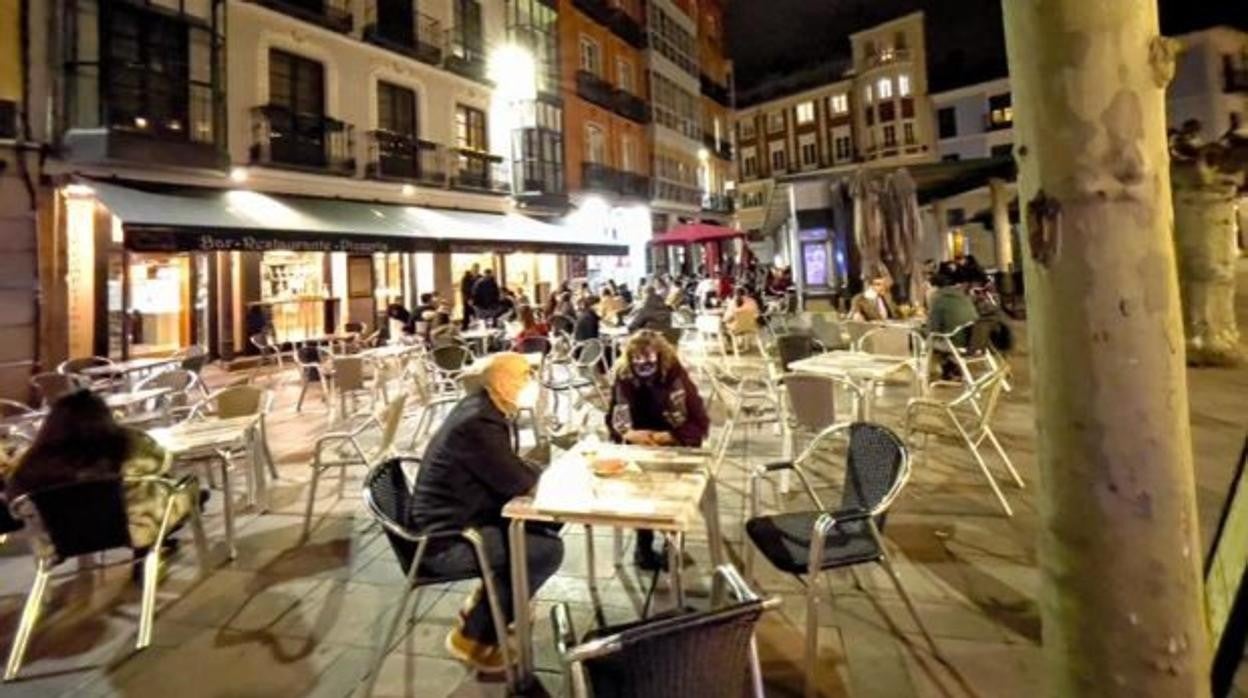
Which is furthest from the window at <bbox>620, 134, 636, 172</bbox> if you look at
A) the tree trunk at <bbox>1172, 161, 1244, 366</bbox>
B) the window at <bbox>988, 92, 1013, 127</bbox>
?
the window at <bbox>988, 92, 1013, 127</bbox>

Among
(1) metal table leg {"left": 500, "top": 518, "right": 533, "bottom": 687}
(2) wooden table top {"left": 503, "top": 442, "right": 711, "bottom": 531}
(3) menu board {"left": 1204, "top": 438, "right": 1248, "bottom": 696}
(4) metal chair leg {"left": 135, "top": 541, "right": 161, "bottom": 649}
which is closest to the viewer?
(3) menu board {"left": 1204, "top": 438, "right": 1248, "bottom": 696}

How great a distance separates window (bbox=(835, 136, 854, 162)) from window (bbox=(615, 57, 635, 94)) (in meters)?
22.5

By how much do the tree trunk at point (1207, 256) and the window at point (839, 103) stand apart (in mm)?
39864

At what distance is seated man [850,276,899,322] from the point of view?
893cm

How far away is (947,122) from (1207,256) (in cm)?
3970

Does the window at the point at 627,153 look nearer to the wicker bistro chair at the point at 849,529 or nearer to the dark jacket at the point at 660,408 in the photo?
the dark jacket at the point at 660,408

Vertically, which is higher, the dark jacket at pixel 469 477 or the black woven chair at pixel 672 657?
the dark jacket at pixel 469 477

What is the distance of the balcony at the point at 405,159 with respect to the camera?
1519 centimetres

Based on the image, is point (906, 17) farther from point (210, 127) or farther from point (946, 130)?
point (210, 127)

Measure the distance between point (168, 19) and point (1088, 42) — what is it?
44.5 feet

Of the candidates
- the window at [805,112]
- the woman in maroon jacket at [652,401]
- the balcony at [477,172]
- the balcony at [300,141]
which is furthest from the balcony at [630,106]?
the woman in maroon jacket at [652,401]

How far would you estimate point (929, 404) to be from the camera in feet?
15.5

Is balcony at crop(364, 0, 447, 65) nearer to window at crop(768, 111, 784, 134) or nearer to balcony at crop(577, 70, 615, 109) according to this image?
balcony at crop(577, 70, 615, 109)

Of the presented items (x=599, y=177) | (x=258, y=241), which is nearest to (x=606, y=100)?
(x=599, y=177)
